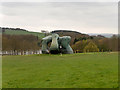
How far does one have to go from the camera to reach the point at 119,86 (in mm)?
8492

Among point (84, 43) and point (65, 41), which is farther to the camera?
point (84, 43)

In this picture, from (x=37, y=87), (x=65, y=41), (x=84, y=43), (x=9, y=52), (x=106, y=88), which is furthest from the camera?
(x=9, y=52)

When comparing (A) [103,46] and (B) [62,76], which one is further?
(A) [103,46]

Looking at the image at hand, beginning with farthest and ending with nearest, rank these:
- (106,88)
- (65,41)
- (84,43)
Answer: (84,43) < (65,41) < (106,88)

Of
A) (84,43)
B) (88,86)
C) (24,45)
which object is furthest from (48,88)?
(24,45)

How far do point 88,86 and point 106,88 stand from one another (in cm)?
82

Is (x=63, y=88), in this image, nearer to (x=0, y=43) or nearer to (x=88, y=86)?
(x=88, y=86)

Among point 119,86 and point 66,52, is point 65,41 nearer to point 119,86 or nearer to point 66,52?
point 66,52

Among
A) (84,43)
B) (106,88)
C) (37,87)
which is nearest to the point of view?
(106,88)

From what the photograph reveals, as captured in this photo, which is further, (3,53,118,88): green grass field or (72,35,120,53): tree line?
(72,35,120,53): tree line

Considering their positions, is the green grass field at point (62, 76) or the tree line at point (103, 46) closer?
the green grass field at point (62, 76)

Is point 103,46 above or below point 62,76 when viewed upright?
above

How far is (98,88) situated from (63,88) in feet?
4.97

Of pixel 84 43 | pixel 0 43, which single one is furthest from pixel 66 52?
pixel 0 43
